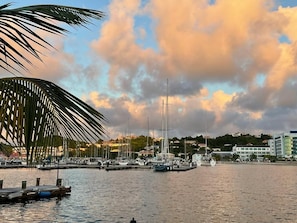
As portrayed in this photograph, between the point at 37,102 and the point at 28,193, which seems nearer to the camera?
the point at 37,102

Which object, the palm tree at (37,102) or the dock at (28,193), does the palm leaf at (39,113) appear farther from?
the dock at (28,193)

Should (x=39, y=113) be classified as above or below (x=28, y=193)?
above

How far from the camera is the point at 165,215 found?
33.8 m

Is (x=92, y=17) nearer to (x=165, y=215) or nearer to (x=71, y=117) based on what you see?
(x=71, y=117)

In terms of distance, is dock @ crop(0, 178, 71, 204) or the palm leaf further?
dock @ crop(0, 178, 71, 204)

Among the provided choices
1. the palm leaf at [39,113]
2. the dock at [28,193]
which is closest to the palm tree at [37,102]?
the palm leaf at [39,113]

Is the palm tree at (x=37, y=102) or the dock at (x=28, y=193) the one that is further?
the dock at (x=28, y=193)

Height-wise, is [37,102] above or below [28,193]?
above

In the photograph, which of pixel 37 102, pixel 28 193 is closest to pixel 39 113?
pixel 37 102

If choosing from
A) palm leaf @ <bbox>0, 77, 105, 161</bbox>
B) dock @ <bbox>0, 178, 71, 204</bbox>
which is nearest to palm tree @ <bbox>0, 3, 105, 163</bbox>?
palm leaf @ <bbox>0, 77, 105, 161</bbox>

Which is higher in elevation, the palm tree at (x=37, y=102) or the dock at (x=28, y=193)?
the palm tree at (x=37, y=102)

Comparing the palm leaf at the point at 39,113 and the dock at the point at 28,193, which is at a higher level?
the palm leaf at the point at 39,113

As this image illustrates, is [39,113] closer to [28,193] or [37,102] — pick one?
[37,102]

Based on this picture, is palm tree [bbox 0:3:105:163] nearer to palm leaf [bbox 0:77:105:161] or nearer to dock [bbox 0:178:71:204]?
palm leaf [bbox 0:77:105:161]
